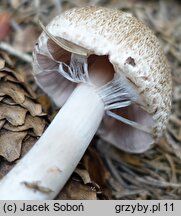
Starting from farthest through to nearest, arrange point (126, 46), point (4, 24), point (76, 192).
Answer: point (4, 24), point (76, 192), point (126, 46)

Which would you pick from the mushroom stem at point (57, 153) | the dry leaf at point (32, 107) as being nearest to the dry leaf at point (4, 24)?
the dry leaf at point (32, 107)

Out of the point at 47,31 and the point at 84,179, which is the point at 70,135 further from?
the point at 47,31

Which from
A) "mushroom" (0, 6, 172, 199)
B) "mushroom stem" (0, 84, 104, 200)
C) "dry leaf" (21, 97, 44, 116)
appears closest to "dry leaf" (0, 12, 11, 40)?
"mushroom" (0, 6, 172, 199)

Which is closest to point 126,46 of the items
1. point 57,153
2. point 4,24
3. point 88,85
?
point 88,85

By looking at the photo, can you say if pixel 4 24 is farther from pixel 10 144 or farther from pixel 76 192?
pixel 76 192

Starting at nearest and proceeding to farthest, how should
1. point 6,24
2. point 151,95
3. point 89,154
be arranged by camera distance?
point 151,95 < point 89,154 < point 6,24

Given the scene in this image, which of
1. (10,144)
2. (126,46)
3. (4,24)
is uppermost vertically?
(126,46)

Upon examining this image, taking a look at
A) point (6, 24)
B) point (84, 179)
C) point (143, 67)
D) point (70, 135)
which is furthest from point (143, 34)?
point (6, 24)
